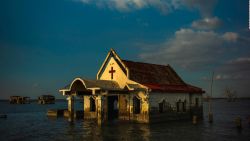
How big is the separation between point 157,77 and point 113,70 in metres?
7.61

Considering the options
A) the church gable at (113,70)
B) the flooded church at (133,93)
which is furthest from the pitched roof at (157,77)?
the church gable at (113,70)

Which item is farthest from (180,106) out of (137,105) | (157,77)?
(137,105)

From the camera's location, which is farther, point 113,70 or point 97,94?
point 113,70

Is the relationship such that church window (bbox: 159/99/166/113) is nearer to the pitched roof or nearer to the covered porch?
the pitched roof

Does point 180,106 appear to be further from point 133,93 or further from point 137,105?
point 133,93

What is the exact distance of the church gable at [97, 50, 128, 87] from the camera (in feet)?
135

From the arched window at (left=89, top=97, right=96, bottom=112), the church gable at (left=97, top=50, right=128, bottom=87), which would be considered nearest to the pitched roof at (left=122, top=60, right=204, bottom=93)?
the church gable at (left=97, top=50, right=128, bottom=87)

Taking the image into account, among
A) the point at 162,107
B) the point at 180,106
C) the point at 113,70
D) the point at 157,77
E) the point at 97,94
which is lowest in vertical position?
the point at 180,106

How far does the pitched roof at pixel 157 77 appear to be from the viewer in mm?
41156

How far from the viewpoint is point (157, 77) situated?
4525 centimetres

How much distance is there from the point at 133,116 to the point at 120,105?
2916 millimetres

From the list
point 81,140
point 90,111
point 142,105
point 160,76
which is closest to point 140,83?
point 142,105

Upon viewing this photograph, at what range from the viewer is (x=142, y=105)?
38625 mm

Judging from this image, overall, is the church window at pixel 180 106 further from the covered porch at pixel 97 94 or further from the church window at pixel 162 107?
the covered porch at pixel 97 94
